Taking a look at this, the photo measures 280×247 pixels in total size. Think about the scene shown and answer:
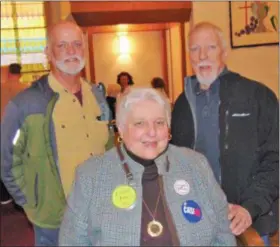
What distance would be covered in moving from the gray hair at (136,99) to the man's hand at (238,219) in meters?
0.42

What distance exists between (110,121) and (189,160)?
66cm

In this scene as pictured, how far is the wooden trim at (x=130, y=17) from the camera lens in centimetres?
480

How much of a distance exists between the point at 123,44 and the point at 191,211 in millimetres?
6595

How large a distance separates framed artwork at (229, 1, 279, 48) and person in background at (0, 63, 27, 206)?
2.14 m

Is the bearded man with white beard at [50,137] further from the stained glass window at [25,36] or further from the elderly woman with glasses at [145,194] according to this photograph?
the stained glass window at [25,36]

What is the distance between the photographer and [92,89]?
85.6 inches

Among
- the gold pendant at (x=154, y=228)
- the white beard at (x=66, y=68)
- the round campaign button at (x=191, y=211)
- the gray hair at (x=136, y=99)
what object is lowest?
the gold pendant at (x=154, y=228)

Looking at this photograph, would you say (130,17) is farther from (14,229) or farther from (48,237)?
(48,237)

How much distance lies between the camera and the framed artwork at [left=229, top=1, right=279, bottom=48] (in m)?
4.29

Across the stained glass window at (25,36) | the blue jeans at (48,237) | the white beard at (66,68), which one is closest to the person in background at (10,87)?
the white beard at (66,68)

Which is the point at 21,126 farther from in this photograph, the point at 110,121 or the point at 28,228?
the point at 28,228

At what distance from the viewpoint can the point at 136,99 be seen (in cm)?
162

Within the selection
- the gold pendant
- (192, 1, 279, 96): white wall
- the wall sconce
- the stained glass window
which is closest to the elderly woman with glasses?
the gold pendant

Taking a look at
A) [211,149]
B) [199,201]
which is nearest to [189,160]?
[199,201]
